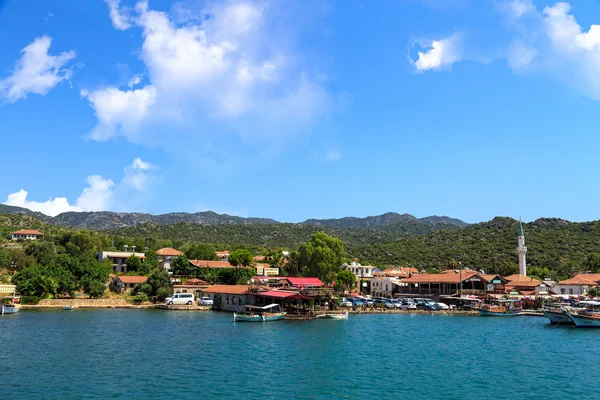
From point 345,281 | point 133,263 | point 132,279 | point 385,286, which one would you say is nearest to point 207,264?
point 133,263

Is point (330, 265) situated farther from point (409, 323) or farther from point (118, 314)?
point (118, 314)

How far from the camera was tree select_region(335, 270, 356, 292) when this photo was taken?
81.8m

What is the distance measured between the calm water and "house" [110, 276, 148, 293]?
80.5 feet

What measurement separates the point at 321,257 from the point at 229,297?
17.4 m

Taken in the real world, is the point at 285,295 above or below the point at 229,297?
above

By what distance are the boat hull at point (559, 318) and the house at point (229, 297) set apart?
116 ft

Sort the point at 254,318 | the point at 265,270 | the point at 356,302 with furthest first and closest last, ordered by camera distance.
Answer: the point at 265,270, the point at 356,302, the point at 254,318

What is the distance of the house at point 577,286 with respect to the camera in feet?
241

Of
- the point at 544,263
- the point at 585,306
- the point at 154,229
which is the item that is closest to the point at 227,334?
the point at 585,306

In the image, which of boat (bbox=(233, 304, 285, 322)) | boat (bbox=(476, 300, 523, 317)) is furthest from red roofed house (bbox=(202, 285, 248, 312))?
boat (bbox=(476, 300, 523, 317))

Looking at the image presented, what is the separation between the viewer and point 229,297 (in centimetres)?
6544

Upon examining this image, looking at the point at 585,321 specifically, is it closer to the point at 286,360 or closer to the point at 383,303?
the point at 383,303

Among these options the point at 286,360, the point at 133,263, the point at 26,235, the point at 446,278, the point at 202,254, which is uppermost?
the point at 26,235

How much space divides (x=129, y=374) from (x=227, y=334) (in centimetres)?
1610
